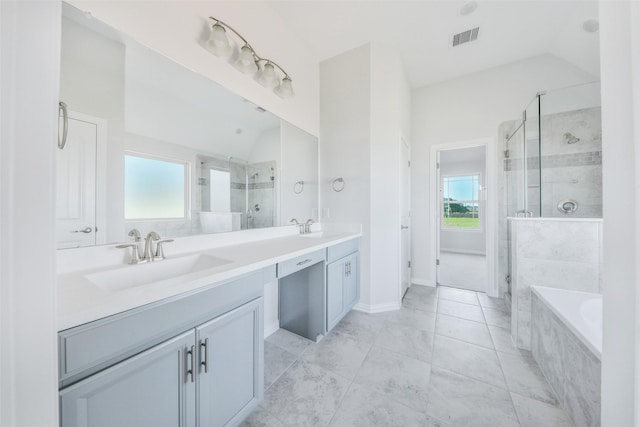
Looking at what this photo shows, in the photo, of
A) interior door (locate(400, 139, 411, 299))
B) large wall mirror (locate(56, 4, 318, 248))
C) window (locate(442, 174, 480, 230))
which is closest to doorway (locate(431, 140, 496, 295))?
window (locate(442, 174, 480, 230))

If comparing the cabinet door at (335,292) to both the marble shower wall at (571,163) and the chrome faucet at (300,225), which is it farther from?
the marble shower wall at (571,163)

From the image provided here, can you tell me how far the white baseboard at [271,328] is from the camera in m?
1.94

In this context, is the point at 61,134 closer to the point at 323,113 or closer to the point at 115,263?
the point at 115,263

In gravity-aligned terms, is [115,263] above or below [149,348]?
above

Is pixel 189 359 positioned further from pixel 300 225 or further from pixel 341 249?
pixel 300 225

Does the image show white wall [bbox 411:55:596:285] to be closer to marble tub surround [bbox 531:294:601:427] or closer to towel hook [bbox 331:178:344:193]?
towel hook [bbox 331:178:344:193]

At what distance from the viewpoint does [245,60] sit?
5.27 ft

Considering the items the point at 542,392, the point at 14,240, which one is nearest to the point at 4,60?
the point at 14,240

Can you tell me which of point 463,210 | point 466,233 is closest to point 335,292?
point 466,233

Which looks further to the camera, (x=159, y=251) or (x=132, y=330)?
(x=159, y=251)

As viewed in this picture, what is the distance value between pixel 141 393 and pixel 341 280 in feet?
4.92

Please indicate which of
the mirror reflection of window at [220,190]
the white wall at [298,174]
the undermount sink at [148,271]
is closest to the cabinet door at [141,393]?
the undermount sink at [148,271]

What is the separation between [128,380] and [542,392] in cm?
210

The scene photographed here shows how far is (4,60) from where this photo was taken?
0.35 m
